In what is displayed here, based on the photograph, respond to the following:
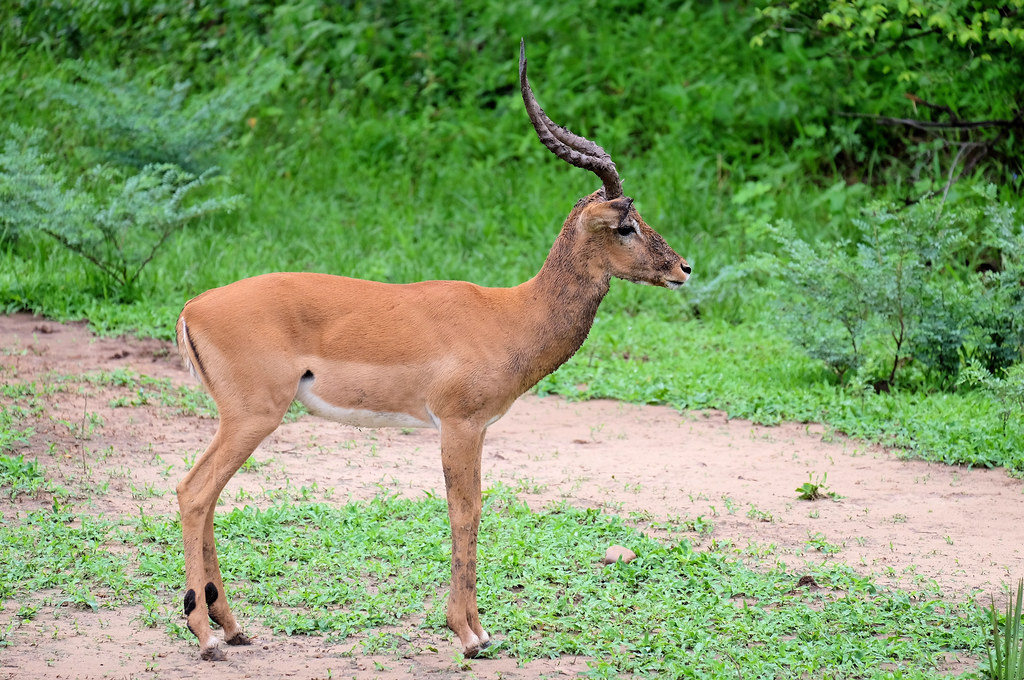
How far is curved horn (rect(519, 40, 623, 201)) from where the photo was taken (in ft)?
14.3

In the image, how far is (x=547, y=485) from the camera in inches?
245

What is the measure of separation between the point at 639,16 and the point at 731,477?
9047 mm

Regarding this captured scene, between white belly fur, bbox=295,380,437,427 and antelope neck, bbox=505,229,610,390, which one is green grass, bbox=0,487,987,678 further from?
antelope neck, bbox=505,229,610,390

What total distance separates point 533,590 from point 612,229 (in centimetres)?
157

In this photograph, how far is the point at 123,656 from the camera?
4176 millimetres

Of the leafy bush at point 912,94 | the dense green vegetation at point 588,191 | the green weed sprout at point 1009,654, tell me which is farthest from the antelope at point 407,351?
the leafy bush at point 912,94

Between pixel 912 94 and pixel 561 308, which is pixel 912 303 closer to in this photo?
pixel 561 308

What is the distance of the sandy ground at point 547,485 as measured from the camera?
14.0 feet

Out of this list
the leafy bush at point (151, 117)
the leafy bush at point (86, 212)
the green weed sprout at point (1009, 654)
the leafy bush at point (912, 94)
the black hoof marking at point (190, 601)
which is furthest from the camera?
the leafy bush at point (151, 117)

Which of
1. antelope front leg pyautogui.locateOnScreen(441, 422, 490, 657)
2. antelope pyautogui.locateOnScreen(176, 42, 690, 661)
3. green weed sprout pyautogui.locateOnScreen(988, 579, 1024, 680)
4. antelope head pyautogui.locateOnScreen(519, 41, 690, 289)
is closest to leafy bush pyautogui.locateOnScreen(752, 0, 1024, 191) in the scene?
antelope head pyautogui.locateOnScreen(519, 41, 690, 289)

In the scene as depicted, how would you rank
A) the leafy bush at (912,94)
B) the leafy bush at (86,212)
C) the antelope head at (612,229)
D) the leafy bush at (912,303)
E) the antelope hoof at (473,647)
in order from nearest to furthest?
the antelope hoof at (473,647)
the antelope head at (612,229)
the leafy bush at (912,303)
the leafy bush at (86,212)
the leafy bush at (912,94)

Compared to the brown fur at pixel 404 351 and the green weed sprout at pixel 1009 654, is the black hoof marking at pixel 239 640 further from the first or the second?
the green weed sprout at pixel 1009 654

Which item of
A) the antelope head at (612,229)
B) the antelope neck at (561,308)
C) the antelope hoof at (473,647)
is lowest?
the antelope hoof at (473,647)

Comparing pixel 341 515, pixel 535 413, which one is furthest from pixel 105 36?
pixel 341 515
